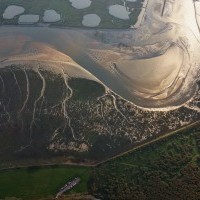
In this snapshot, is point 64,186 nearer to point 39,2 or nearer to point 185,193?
point 185,193

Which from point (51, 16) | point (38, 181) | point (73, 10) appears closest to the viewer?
point (38, 181)

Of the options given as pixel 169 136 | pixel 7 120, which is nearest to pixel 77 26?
pixel 7 120

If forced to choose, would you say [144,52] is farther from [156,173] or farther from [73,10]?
[156,173]

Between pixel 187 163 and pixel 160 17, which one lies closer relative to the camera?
pixel 187 163

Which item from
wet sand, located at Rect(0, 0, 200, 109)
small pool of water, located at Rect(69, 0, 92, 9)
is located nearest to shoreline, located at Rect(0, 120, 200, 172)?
wet sand, located at Rect(0, 0, 200, 109)

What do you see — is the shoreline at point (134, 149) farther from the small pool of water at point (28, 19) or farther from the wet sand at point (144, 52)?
the small pool of water at point (28, 19)

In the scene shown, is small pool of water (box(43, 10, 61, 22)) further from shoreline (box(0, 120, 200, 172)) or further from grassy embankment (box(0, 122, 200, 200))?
grassy embankment (box(0, 122, 200, 200))

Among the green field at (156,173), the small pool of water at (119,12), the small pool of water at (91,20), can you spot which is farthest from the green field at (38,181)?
the small pool of water at (119,12)

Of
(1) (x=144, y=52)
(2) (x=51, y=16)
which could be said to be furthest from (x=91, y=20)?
(1) (x=144, y=52)
